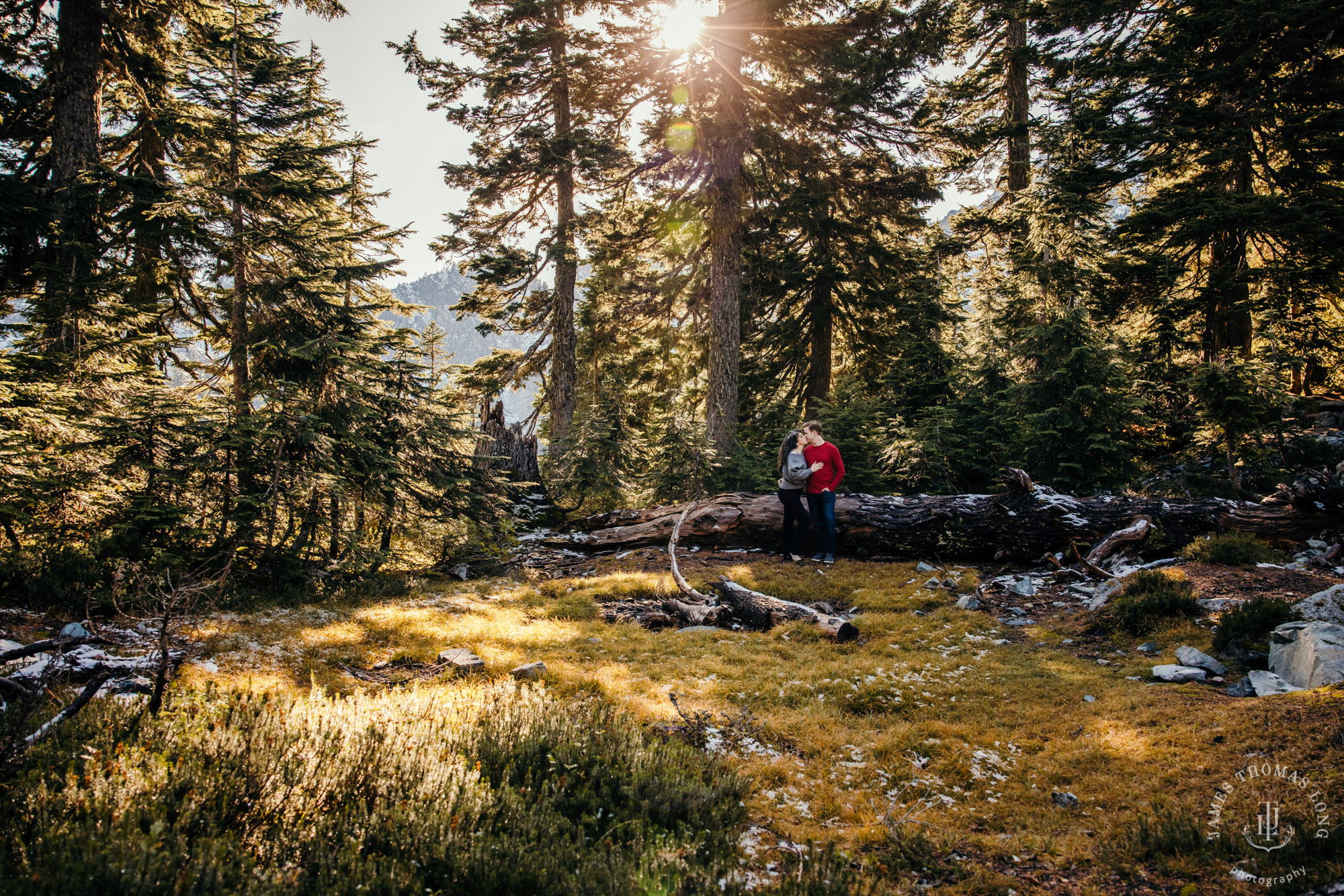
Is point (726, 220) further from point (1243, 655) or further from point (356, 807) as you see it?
point (356, 807)

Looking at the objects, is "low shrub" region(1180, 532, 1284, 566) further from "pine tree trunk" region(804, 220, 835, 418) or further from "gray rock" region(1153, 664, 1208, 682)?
"pine tree trunk" region(804, 220, 835, 418)

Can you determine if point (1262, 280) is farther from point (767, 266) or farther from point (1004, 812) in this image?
point (1004, 812)

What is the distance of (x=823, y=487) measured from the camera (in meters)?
10.9

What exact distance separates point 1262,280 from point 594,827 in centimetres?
1937

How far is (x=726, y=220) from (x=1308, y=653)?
15204 millimetres

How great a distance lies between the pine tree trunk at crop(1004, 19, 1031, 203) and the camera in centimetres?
1859

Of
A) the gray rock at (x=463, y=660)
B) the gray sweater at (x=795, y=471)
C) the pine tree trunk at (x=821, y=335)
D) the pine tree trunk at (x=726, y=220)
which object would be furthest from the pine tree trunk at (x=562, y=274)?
the gray rock at (x=463, y=660)

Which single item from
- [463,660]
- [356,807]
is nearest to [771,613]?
[463,660]

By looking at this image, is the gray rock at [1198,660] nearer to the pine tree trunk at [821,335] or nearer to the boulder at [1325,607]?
the boulder at [1325,607]

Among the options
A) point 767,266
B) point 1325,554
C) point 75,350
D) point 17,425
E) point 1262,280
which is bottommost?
point 1325,554

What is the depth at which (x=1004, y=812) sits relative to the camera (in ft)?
12.8

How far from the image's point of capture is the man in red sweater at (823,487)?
427 inches

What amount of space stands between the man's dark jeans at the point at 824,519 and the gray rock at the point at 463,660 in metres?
7.00

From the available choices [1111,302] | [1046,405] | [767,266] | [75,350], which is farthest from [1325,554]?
[75,350]
